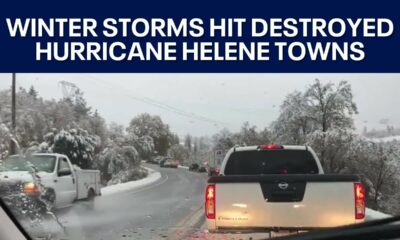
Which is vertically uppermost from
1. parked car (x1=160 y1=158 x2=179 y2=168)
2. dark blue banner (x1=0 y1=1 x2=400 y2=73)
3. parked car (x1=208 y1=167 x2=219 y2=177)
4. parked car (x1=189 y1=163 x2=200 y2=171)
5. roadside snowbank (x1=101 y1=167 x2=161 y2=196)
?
dark blue banner (x1=0 y1=1 x2=400 y2=73)

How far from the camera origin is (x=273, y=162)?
3449mm

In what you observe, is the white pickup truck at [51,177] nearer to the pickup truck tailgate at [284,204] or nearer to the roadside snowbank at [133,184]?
the roadside snowbank at [133,184]

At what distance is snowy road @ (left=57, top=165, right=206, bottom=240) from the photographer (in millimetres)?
3107

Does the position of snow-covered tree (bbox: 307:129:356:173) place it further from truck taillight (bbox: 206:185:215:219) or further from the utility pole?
the utility pole

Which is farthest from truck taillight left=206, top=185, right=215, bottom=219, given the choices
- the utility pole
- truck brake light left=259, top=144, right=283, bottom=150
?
the utility pole

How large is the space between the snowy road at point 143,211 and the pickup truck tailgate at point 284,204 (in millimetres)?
203

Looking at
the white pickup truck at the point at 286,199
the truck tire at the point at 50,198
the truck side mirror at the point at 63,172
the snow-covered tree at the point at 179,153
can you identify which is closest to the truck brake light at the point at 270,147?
the white pickup truck at the point at 286,199

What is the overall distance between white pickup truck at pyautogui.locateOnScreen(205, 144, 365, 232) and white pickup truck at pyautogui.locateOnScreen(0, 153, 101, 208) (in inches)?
26.5

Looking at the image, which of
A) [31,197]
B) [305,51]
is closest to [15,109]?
[31,197]

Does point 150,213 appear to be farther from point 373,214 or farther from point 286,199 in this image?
point 373,214

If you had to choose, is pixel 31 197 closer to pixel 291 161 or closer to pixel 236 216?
pixel 236 216

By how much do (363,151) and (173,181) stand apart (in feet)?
3.31

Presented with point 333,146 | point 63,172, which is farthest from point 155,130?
point 333,146

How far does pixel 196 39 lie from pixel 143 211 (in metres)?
1.02
